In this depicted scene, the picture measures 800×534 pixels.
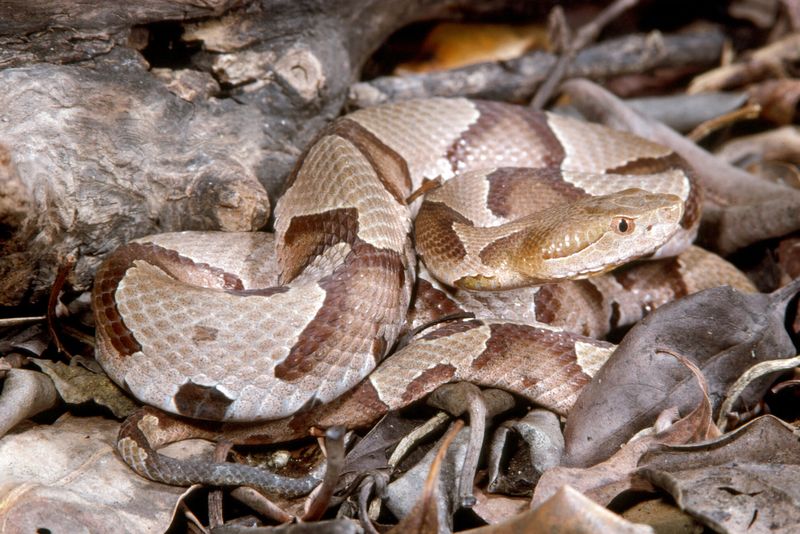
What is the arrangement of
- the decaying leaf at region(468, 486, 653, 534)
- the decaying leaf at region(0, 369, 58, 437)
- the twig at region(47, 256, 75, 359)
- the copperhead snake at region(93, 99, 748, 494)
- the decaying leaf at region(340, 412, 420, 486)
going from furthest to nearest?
1. the twig at region(47, 256, 75, 359)
2. the copperhead snake at region(93, 99, 748, 494)
3. the decaying leaf at region(340, 412, 420, 486)
4. the decaying leaf at region(0, 369, 58, 437)
5. the decaying leaf at region(468, 486, 653, 534)

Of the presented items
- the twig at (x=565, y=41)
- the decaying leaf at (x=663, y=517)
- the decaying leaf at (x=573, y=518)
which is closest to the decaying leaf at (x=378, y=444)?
the decaying leaf at (x=573, y=518)

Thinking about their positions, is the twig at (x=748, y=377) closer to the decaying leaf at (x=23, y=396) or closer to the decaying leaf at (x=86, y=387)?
the decaying leaf at (x=86, y=387)

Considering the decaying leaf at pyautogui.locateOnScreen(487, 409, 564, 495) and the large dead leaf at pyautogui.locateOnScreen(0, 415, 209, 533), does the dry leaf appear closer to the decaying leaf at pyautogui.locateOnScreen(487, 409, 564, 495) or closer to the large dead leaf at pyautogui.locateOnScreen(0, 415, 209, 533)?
the decaying leaf at pyautogui.locateOnScreen(487, 409, 564, 495)

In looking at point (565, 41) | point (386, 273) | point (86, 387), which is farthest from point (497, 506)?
point (565, 41)

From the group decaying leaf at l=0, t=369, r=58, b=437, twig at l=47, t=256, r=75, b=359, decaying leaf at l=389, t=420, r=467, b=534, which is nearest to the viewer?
decaying leaf at l=389, t=420, r=467, b=534

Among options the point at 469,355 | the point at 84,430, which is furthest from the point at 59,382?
the point at 469,355

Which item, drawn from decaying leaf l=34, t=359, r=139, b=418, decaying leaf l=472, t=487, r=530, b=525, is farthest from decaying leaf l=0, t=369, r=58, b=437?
decaying leaf l=472, t=487, r=530, b=525
